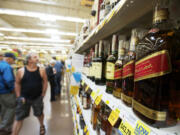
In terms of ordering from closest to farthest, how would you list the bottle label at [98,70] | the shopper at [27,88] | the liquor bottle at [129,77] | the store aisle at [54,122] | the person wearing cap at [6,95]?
the liquor bottle at [129,77] < the bottle label at [98,70] < the shopper at [27,88] < the person wearing cap at [6,95] < the store aisle at [54,122]

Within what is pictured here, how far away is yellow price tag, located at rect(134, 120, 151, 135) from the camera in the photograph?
0.29 m

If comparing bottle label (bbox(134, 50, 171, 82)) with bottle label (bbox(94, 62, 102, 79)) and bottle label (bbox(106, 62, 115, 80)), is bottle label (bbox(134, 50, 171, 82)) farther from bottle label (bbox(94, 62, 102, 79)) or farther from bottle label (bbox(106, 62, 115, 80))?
bottle label (bbox(94, 62, 102, 79))

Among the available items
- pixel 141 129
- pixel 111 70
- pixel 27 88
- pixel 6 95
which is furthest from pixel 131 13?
pixel 6 95

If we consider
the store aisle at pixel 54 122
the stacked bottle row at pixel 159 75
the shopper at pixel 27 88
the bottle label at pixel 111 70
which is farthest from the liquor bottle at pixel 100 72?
the store aisle at pixel 54 122

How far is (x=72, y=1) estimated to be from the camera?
3.75m

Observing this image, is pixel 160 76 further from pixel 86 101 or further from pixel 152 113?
pixel 86 101

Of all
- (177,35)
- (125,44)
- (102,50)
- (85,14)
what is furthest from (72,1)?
(177,35)

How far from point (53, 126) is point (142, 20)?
8.68 ft

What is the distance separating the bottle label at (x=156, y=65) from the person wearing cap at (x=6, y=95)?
249 cm

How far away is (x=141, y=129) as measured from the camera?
31 cm

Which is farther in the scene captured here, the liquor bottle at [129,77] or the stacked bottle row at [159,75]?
the liquor bottle at [129,77]

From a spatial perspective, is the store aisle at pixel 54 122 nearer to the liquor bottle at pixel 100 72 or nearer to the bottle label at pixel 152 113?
the liquor bottle at pixel 100 72

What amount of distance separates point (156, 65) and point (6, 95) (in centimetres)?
273

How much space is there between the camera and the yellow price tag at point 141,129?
0.29 metres
